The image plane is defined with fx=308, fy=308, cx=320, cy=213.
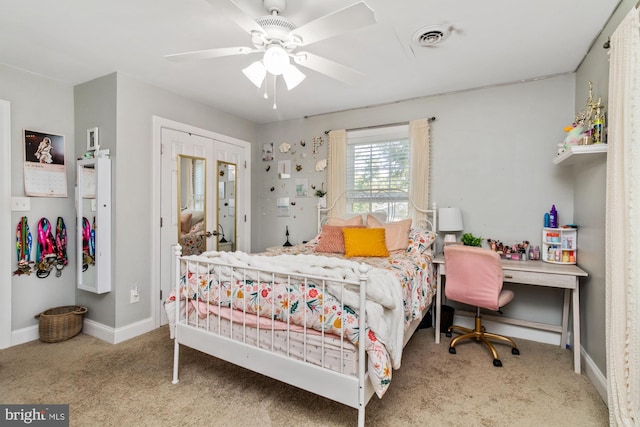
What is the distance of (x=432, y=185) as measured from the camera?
345 cm

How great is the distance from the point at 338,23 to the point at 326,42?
2.97ft

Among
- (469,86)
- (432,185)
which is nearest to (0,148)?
(432,185)

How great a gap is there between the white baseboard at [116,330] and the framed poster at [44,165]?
1.34 metres

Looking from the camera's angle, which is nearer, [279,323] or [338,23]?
[338,23]

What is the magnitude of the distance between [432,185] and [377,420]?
243cm

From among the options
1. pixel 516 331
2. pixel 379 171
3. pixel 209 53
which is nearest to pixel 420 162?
pixel 379 171

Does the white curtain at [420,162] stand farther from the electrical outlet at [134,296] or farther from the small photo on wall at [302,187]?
the electrical outlet at [134,296]

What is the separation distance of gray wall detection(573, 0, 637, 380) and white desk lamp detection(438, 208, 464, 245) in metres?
0.95

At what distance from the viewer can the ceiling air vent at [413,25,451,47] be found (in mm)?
2154

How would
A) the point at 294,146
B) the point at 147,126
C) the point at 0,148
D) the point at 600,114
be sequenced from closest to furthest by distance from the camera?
1. the point at 600,114
2. the point at 0,148
3. the point at 147,126
4. the point at 294,146

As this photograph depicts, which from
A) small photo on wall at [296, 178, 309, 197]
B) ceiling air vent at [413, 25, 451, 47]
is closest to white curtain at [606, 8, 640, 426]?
ceiling air vent at [413, 25, 451, 47]

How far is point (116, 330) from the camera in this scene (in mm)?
2852

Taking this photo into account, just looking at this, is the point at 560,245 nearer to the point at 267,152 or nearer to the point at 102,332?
the point at 267,152

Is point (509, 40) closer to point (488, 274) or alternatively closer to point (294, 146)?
point (488, 274)
